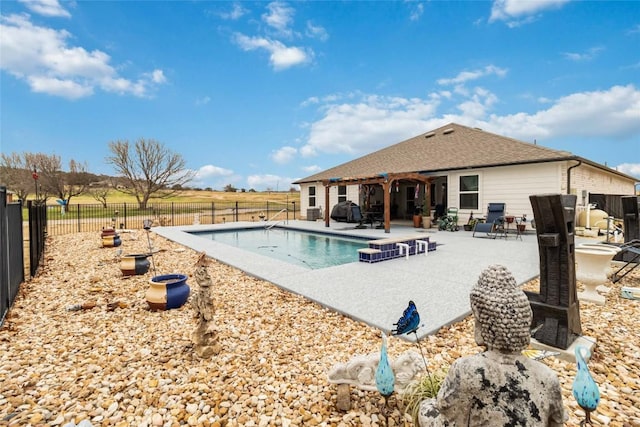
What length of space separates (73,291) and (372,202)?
15141 millimetres

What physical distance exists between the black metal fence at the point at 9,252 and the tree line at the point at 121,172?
84.2 ft

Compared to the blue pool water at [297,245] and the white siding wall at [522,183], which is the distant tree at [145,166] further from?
the white siding wall at [522,183]

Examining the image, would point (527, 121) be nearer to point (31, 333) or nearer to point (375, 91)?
point (375, 91)

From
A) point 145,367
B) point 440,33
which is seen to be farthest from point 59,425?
point 440,33

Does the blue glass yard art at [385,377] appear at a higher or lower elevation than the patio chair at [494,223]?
lower

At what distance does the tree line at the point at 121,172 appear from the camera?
26.2 metres

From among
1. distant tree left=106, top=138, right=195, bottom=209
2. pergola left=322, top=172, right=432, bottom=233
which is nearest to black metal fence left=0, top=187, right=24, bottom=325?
pergola left=322, top=172, right=432, bottom=233

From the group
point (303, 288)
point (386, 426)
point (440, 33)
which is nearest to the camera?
point (386, 426)

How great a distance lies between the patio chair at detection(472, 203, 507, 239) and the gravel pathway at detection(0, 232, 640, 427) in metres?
5.58

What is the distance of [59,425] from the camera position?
1916 millimetres

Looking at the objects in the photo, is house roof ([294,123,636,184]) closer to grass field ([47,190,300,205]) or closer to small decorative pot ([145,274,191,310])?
grass field ([47,190,300,205])

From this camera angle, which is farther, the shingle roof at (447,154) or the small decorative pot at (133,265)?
the shingle roof at (447,154)

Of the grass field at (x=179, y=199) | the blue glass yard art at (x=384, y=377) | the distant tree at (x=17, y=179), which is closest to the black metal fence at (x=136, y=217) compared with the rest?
the distant tree at (x=17, y=179)

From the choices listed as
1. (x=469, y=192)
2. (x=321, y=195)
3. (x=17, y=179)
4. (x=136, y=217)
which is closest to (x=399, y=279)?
(x=469, y=192)
